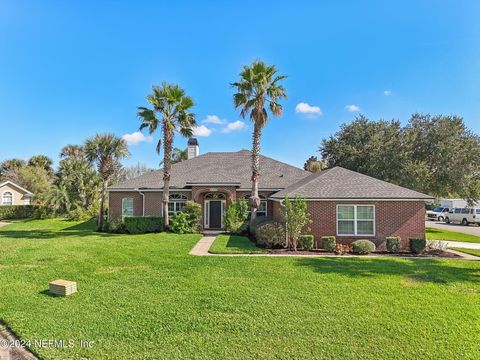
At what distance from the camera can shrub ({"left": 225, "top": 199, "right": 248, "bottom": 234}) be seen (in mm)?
18016

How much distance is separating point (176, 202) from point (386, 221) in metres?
14.1

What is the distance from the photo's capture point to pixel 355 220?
14.2 metres

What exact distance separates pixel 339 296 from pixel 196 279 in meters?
3.91

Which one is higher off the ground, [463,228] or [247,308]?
[247,308]

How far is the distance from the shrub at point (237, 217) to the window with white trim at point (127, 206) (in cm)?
820

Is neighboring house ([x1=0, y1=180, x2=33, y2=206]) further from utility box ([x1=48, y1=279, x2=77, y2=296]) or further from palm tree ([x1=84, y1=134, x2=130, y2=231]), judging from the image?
utility box ([x1=48, y1=279, x2=77, y2=296])

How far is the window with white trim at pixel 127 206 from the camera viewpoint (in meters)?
21.7

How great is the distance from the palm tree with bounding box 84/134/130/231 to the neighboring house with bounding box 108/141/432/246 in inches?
66.8

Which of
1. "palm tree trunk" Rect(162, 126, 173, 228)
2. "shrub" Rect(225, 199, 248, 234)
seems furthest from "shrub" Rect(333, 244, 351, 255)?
"palm tree trunk" Rect(162, 126, 173, 228)

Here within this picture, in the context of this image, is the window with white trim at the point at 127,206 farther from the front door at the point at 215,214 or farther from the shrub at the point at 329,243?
the shrub at the point at 329,243

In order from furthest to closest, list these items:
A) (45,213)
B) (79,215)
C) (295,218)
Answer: (45,213) < (79,215) < (295,218)

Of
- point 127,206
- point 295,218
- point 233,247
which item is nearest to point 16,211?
point 127,206

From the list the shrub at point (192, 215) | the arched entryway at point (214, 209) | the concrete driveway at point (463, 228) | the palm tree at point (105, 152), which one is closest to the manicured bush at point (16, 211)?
the palm tree at point (105, 152)

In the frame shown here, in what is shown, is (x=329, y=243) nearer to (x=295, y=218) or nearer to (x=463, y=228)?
(x=295, y=218)
